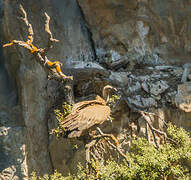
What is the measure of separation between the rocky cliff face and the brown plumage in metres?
1.06

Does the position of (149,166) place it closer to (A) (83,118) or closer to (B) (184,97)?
(A) (83,118)

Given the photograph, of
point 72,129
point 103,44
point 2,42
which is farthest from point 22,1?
point 72,129

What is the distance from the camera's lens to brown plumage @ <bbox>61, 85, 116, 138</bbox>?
353 cm

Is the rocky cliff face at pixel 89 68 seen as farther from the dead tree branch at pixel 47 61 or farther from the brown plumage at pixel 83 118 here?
the brown plumage at pixel 83 118

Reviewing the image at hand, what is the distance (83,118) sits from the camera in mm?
3623

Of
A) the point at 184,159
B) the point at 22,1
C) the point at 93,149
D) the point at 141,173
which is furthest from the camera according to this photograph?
the point at 22,1

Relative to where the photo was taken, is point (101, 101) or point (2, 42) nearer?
point (101, 101)

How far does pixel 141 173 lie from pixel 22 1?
4.05 m

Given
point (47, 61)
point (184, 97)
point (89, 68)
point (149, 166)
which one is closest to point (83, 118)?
point (47, 61)

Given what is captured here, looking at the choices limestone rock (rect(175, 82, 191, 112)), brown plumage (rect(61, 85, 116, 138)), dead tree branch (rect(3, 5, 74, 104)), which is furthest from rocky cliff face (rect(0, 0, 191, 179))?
brown plumage (rect(61, 85, 116, 138))

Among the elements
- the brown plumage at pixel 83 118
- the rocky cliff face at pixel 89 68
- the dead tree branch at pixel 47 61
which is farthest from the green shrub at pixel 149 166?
the dead tree branch at pixel 47 61

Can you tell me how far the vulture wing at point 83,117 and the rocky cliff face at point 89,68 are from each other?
107 centimetres

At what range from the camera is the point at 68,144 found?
492cm

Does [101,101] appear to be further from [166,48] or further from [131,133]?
[166,48]
